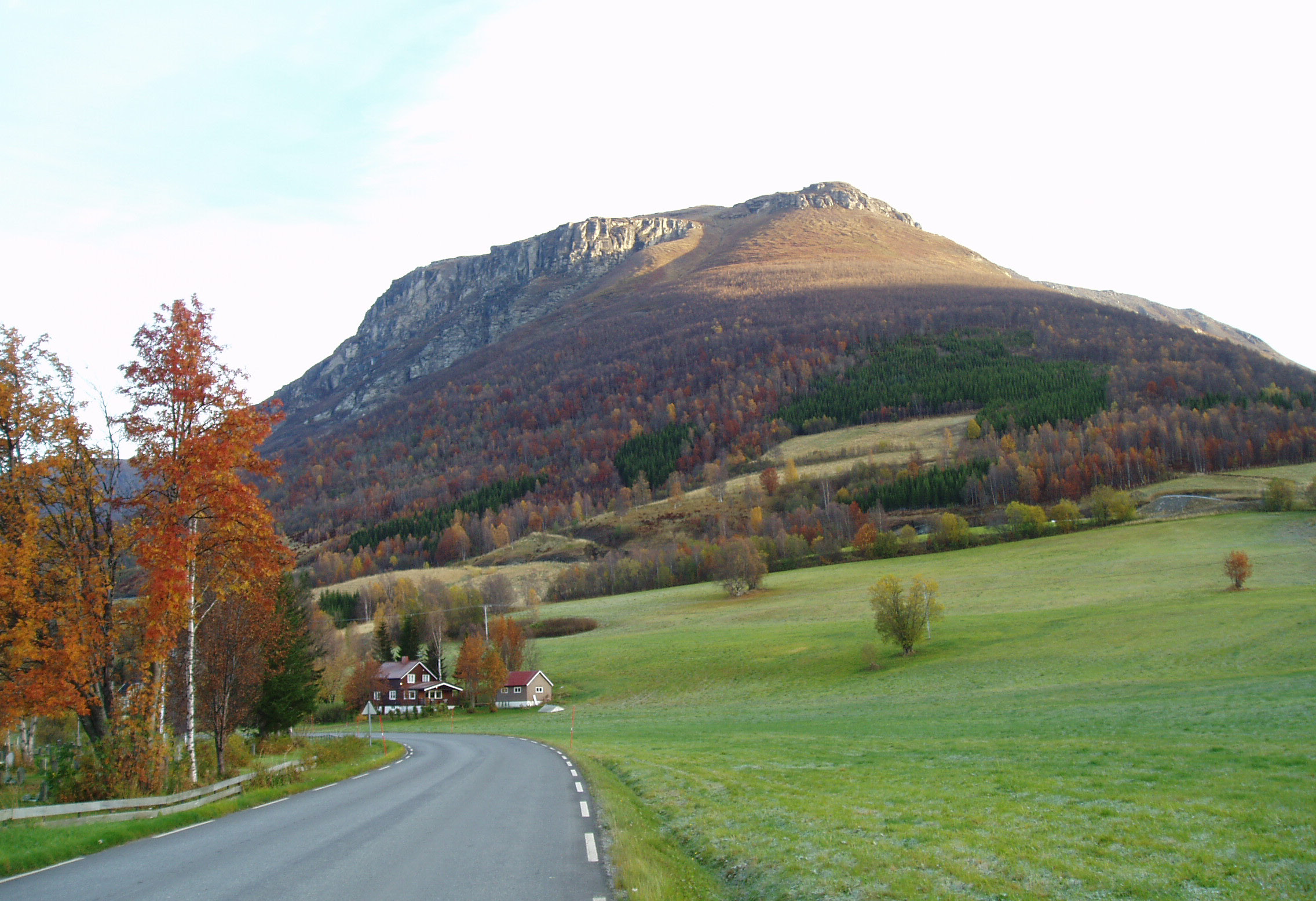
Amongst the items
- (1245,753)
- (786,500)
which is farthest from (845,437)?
(1245,753)

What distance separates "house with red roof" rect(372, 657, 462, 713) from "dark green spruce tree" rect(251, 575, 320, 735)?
3848 cm

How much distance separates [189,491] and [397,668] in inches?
Answer: 2633

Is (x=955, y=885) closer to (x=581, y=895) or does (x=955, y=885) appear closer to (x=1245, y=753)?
(x=581, y=895)

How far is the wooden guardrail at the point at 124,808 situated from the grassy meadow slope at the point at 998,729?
31.3ft

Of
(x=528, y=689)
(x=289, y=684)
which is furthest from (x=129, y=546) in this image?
(x=528, y=689)

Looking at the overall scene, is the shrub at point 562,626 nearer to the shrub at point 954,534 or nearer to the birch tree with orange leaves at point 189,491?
the shrub at point 954,534

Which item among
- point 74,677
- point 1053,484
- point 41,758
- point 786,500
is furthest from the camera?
point 786,500

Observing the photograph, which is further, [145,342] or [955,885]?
[145,342]

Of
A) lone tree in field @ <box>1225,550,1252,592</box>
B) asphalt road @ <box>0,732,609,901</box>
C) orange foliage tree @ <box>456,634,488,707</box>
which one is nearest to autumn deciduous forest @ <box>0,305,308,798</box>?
asphalt road @ <box>0,732,609,901</box>

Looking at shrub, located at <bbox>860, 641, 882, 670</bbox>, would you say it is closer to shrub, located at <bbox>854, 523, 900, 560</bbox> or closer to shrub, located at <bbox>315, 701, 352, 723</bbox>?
shrub, located at <bbox>315, 701, 352, 723</bbox>

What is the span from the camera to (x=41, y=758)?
26.3 meters

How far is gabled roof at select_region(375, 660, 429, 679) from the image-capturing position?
7688 centimetres

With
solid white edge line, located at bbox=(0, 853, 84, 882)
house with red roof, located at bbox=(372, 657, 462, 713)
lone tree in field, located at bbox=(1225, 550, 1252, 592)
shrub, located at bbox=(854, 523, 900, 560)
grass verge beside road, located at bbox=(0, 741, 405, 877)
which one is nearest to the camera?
solid white edge line, located at bbox=(0, 853, 84, 882)

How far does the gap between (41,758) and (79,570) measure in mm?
15598
